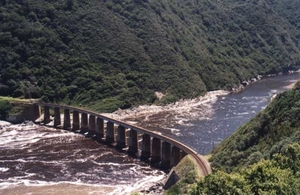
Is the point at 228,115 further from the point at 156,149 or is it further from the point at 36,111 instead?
the point at 36,111

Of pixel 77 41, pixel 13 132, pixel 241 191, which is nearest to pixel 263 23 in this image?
pixel 77 41

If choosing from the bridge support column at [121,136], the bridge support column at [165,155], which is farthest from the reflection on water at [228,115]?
the bridge support column at [121,136]

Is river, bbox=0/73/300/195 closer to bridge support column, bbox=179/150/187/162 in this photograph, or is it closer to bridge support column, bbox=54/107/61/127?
bridge support column, bbox=54/107/61/127

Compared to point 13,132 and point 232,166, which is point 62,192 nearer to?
point 232,166

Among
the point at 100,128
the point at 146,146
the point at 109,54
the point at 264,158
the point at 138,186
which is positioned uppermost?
the point at 109,54

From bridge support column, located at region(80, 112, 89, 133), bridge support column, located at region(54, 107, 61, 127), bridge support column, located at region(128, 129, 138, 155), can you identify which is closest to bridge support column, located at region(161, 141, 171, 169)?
bridge support column, located at region(128, 129, 138, 155)

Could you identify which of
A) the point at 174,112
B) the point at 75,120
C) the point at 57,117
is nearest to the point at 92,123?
the point at 75,120

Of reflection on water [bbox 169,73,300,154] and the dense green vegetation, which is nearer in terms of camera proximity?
the dense green vegetation

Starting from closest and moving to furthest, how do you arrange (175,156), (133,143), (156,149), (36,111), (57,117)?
(175,156) → (156,149) → (133,143) → (57,117) → (36,111)
